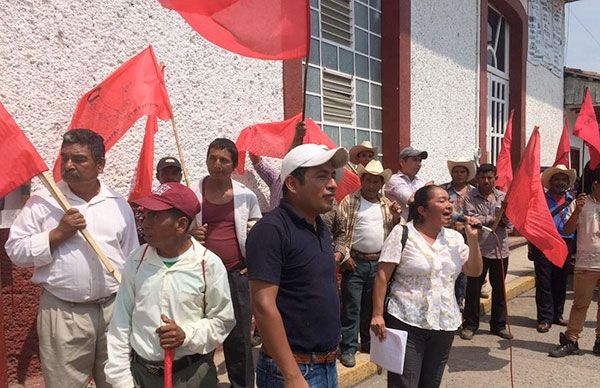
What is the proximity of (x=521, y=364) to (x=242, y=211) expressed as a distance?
3.10 meters

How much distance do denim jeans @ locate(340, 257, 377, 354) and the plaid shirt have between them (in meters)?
0.23

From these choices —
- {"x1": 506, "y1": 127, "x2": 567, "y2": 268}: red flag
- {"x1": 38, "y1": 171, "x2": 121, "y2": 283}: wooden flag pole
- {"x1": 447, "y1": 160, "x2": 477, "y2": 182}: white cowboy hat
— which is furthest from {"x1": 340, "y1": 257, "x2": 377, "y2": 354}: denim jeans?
{"x1": 38, "y1": 171, "x2": 121, "y2": 283}: wooden flag pole

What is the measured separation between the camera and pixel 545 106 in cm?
1265

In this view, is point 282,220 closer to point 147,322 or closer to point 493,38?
point 147,322

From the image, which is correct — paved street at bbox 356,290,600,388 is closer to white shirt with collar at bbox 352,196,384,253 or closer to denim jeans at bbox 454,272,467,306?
denim jeans at bbox 454,272,467,306

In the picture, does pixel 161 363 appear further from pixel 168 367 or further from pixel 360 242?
pixel 360 242

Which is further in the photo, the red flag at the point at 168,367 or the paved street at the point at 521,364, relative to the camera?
the paved street at the point at 521,364

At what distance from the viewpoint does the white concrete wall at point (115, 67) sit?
11.2 ft

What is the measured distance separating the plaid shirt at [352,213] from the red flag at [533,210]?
100 cm

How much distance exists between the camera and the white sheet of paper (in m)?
2.70

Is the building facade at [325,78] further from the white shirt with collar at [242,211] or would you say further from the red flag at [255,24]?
the red flag at [255,24]

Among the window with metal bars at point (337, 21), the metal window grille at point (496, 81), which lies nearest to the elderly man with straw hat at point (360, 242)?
the window with metal bars at point (337, 21)

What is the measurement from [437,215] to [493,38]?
9.64 metres

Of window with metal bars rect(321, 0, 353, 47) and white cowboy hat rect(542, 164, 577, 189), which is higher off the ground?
window with metal bars rect(321, 0, 353, 47)
